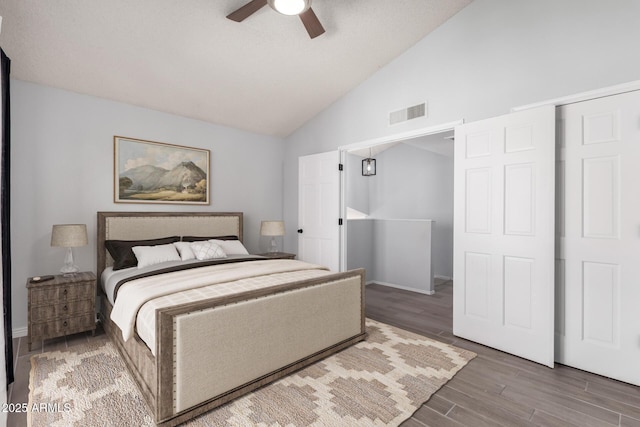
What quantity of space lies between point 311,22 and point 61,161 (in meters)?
2.99

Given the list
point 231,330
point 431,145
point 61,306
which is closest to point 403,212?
point 431,145

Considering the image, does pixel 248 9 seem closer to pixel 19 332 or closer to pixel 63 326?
pixel 63 326

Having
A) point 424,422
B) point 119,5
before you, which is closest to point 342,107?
point 119,5

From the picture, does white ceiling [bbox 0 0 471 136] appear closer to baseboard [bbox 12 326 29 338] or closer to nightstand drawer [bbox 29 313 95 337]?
nightstand drawer [bbox 29 313 95 337]

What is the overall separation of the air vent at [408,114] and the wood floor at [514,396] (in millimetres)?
2463

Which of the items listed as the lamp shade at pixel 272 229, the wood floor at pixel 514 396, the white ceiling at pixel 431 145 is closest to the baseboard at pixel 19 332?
the wood floor at pixel 514 396

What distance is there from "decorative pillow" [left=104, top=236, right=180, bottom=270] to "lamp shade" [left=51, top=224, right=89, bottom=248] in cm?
36

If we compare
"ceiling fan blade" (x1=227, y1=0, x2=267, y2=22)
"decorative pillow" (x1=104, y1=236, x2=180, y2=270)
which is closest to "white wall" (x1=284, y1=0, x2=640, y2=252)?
"ceiling fan blade" (x1=227, y1=0, x2=267, y2=22)

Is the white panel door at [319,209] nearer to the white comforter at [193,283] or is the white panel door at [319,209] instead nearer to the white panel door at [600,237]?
the white comforter at [193,283]

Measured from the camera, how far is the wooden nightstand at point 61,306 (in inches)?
111

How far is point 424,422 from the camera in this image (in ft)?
6.23

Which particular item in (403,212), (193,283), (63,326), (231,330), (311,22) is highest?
(311,22)

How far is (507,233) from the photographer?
286 centimetres

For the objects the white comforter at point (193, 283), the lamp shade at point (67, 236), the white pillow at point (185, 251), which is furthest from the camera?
the white pillow at point (185, 251)
